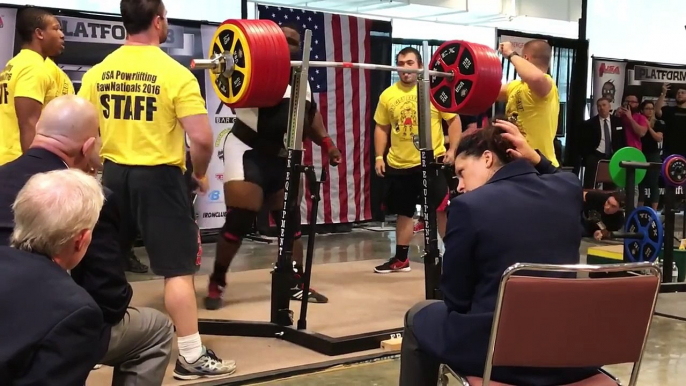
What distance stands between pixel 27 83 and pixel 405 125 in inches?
95.8

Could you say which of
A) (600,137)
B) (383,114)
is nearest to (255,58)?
(383,114)

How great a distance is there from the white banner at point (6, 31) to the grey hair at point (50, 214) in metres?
4.59

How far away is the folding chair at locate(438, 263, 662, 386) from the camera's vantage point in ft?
5.53

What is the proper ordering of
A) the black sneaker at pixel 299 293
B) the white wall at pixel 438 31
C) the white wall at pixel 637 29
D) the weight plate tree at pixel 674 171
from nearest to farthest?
the black sneaker at pixel 299 293
the weight plate tree at pixel 674 171
the white wall at pixel 438 31
the white wall at pixel 637 29

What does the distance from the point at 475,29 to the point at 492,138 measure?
7.24 m

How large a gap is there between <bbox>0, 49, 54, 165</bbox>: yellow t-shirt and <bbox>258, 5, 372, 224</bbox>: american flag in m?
3.16

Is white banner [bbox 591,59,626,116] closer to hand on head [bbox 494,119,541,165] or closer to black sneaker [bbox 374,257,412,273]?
black sneaker [bbox 374,257,412,273]

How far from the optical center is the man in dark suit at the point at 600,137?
27.7 feet

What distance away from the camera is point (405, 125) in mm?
5141

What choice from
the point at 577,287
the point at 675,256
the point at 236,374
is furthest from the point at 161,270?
the point at 675,256

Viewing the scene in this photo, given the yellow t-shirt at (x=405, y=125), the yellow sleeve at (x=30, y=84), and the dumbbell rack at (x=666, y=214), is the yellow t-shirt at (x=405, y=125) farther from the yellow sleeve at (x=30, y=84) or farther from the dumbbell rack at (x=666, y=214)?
the yellow sleeve at (x=30, y=84)

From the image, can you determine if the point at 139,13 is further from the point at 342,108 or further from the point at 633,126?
the point at 633,126

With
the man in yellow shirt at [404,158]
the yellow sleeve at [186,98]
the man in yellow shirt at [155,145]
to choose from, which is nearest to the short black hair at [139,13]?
the man in yellow shirt at [155,145]

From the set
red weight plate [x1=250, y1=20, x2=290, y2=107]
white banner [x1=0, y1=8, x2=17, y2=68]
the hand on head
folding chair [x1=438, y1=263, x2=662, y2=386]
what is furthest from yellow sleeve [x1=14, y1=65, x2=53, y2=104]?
folding chair [x1=438, y1=263, x2=662, y2=386]
